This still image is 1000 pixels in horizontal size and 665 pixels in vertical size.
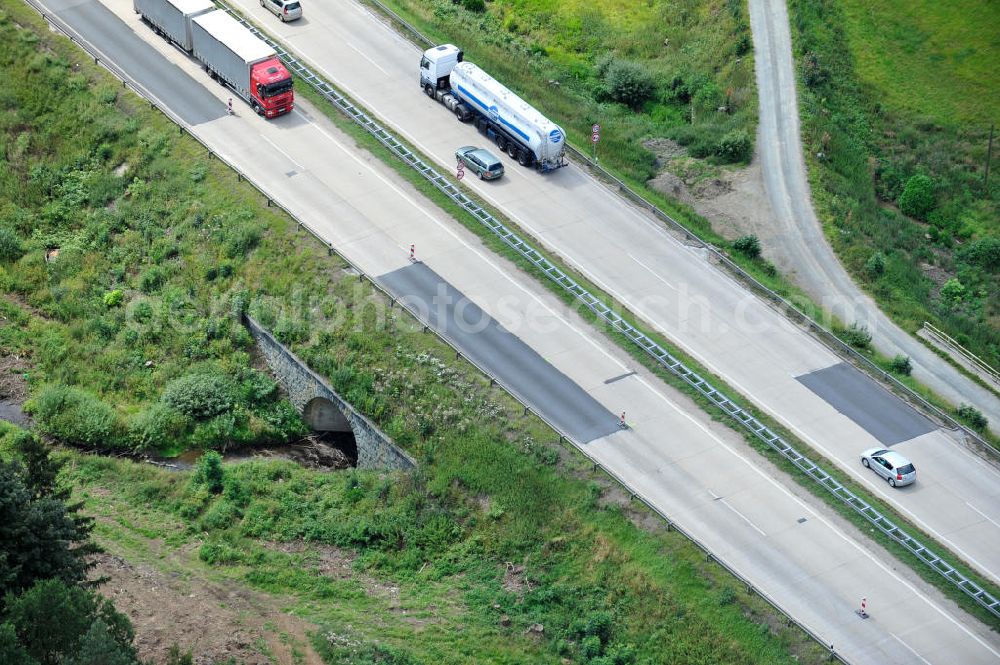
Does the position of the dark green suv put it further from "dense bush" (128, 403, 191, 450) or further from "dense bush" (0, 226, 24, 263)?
"dense bush" (0, 226, 24, 263)

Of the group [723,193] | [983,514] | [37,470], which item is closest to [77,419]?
[37,470]

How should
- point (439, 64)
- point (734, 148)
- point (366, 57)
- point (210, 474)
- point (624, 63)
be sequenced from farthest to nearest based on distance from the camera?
point (624, 63), point (366, 57), point (734, 148), point (439, 64), point (210, 474)

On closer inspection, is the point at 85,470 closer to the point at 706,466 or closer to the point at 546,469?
the point at 546,469

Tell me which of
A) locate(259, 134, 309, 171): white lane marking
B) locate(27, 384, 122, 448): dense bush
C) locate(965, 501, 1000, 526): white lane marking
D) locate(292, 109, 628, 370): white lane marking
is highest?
locate(965, 501, 1000, 526): white lane marking

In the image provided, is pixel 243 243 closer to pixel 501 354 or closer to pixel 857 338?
pixel 501 354

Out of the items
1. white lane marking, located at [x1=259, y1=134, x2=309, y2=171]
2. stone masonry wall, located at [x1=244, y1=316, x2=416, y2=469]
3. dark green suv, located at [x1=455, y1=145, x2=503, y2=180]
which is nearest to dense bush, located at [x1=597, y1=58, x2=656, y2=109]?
dark green suv, located at [x1=455, y1=145, x2=503, y2=180]

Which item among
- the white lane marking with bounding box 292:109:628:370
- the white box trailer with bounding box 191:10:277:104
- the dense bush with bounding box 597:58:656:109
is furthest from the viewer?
the dense bush with bounding box 597:58:656:109
